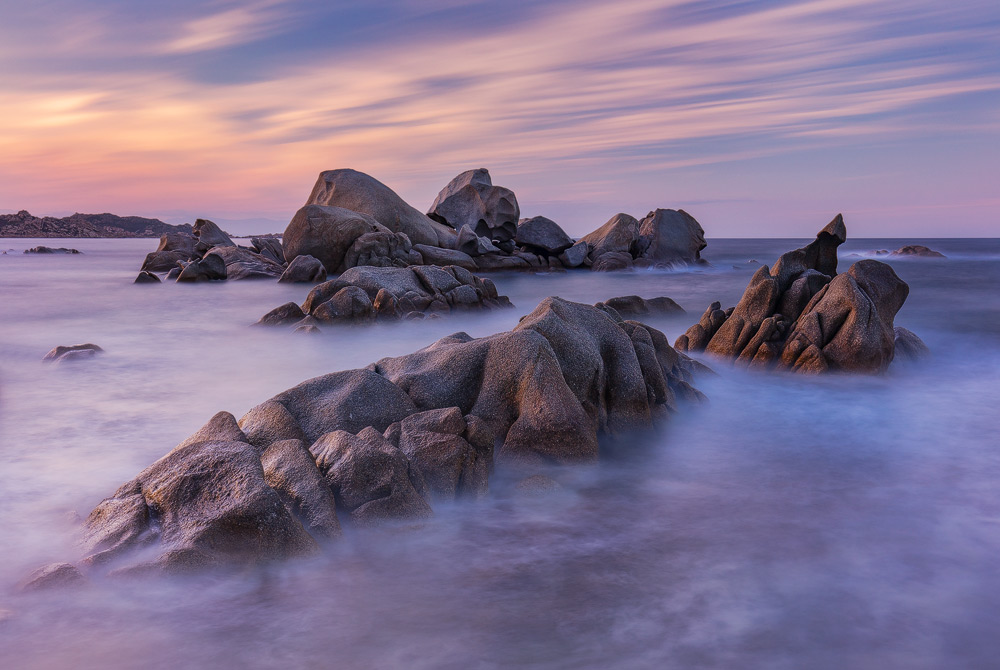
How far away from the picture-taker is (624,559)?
14.0 ft

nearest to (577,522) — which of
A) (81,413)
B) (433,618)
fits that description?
(433,618)

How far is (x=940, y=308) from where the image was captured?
57.9ft

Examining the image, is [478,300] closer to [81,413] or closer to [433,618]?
[81,413]

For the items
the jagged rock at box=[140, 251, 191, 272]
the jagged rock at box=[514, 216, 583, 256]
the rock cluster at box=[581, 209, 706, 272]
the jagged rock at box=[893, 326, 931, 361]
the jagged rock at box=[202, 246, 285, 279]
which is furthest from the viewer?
the jagged rock at box=[514, 216, 583, 256]

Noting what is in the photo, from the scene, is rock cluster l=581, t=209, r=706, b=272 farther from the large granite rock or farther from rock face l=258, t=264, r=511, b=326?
rock face l=258, t=264, r=511, b=326

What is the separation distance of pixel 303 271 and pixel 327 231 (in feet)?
5.38

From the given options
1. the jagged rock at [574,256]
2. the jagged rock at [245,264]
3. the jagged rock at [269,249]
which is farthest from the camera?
the jagged rock at [574,256]

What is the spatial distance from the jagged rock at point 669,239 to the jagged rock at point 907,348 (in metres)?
22.3

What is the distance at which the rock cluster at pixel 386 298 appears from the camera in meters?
13.8

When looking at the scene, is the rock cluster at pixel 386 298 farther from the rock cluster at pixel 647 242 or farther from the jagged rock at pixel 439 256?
the rock cluster at pixel 647 242

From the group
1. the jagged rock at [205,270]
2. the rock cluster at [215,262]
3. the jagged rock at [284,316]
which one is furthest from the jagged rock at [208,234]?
the jagged rock at [284,316]

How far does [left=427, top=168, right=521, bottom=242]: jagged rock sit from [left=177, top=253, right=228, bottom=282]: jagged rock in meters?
12.2

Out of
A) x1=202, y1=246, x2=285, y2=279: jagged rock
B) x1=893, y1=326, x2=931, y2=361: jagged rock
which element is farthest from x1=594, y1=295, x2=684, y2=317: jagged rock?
x1=202, y1=246, x2=285, y2=279: jagged rock

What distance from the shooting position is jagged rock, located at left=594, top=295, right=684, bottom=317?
13391 millimetres
